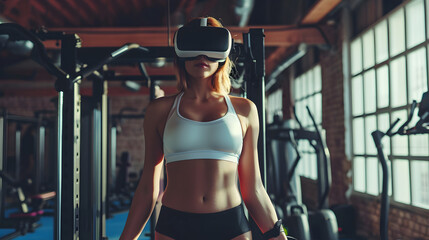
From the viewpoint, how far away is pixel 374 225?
428cm

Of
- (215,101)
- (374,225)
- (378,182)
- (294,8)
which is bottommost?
(374,225)

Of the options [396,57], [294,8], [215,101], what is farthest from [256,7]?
[215,101]

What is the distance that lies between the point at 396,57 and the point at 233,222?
3182mm

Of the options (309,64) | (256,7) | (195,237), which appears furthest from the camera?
(256,7)

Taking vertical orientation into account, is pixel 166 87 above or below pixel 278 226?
above


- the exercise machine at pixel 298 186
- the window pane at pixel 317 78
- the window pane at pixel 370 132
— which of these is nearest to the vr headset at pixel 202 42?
the exercise machine at pixel 298 186

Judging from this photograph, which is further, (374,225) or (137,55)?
(374,225)

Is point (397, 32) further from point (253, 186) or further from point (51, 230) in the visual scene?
point (51, 230)

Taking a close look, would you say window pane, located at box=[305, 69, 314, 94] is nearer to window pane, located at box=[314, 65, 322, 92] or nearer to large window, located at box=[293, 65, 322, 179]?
large window, located at box=[293, 65, 322, 179]

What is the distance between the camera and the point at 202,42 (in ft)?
3.93

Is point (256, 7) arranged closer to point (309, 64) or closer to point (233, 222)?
point (309, 64)

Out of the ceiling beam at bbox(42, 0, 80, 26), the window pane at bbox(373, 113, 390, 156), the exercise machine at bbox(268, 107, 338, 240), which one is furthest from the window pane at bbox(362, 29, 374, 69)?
the ceiling beam at bbox(42, 0, 80, 26)

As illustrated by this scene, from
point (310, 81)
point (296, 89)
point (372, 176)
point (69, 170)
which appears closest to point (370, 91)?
point (372, 176)

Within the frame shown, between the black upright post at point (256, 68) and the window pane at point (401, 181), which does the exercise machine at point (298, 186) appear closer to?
the window pane at point (401, 181)
